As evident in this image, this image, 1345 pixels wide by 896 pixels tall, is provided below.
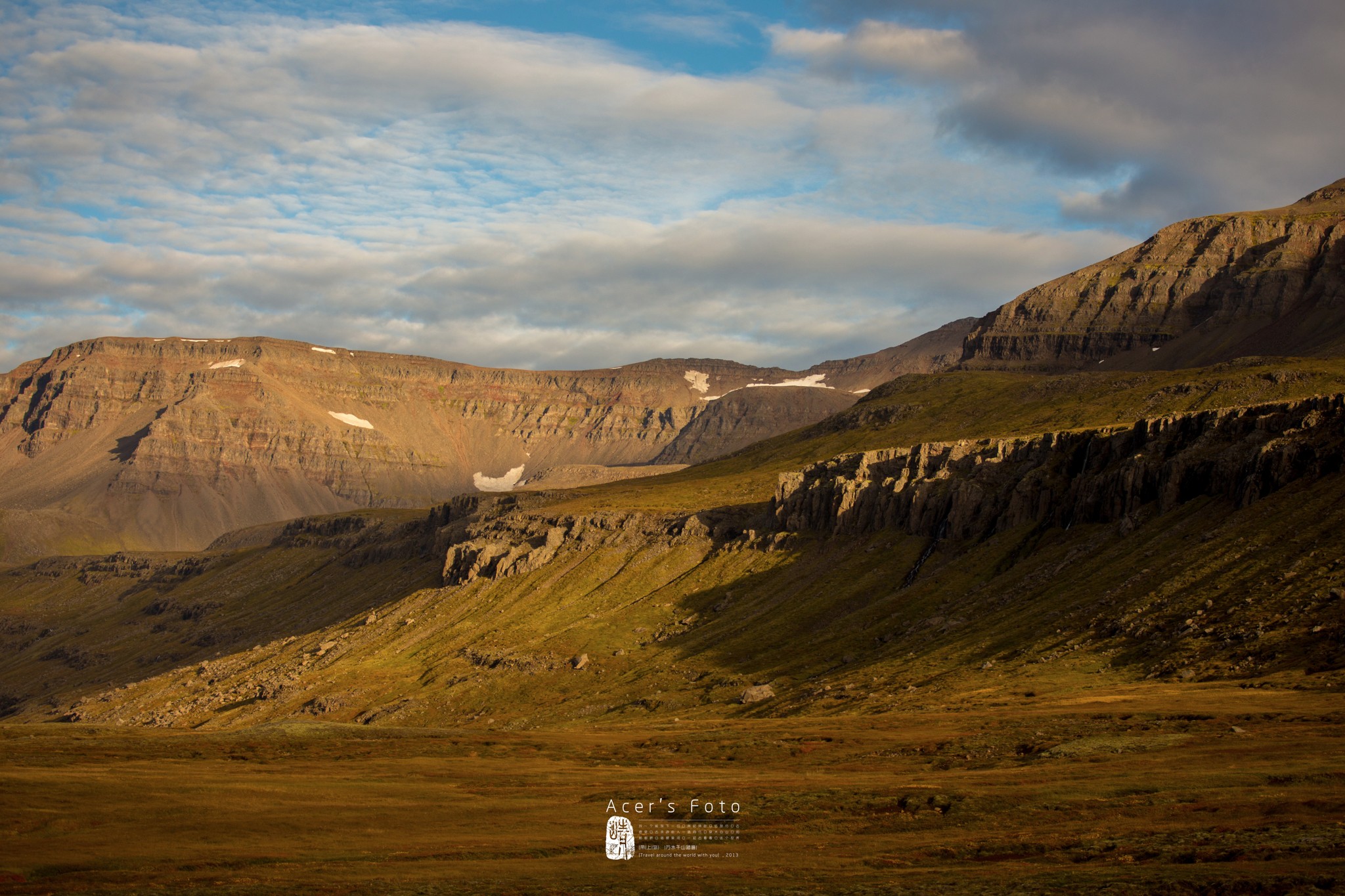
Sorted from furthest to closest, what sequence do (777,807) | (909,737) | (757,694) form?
(757,694), (909,737), (777,807)

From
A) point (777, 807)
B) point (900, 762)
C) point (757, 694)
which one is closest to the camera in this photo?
point (777, 807)

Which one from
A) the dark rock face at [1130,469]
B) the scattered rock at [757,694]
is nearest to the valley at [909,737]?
the dark rock face at [1130,469]

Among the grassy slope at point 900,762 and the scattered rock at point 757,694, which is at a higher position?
the grassy slope at point 900,762

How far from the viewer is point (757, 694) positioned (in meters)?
146

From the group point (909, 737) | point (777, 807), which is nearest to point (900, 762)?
point (909, 737)

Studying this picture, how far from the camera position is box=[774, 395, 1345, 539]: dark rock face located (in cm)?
13500

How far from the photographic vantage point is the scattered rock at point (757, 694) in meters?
145

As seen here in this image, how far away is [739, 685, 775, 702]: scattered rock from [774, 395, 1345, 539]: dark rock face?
5444 centimetres

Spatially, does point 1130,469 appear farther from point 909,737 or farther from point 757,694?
point 909,737

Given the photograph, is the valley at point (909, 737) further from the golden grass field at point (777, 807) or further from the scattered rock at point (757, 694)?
the scattered rock at point (757, 694)

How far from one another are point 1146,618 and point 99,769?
103349 mm

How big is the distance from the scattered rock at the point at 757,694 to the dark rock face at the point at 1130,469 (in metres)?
54.4

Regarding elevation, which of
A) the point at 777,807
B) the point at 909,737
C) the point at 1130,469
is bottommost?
the point at 909,737

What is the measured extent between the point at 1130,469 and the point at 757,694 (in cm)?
6480
